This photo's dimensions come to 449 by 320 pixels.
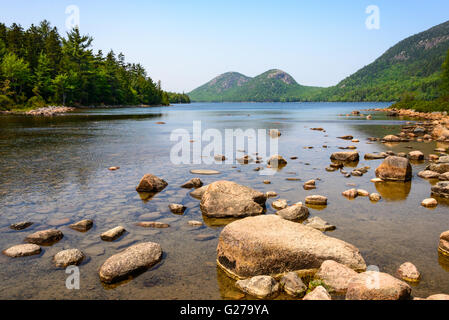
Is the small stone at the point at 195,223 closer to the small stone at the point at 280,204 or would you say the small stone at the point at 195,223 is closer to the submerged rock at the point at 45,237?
the small stone at the point at 280,204

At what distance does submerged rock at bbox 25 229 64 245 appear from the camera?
8.30 m

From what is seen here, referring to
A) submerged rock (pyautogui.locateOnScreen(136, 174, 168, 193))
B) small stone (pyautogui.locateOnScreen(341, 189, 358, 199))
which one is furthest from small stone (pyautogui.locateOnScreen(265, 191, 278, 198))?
submerged rock (pyautogui.locateOnScreen(136, 174, 168, 193))

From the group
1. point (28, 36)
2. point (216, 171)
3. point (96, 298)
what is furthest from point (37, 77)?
point (96, 298)

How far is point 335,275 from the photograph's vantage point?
6.39 metres

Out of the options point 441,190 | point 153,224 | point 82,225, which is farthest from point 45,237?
point 441,190

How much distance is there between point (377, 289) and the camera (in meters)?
5.53

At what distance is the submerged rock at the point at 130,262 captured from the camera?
6636 mm

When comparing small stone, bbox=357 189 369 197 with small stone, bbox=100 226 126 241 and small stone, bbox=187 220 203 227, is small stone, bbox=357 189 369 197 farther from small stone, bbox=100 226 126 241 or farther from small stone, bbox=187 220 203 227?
small stone, bbox=100 226 126 241

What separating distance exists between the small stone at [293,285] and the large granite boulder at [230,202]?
3.94 meters

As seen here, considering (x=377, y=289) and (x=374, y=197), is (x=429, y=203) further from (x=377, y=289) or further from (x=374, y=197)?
(x=377, y=289)

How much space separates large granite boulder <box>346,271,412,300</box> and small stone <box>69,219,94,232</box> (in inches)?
292

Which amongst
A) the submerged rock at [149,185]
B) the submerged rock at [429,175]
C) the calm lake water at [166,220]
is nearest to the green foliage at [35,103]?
the calm lake water at [166,220]

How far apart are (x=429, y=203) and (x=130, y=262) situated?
35.4 ft
